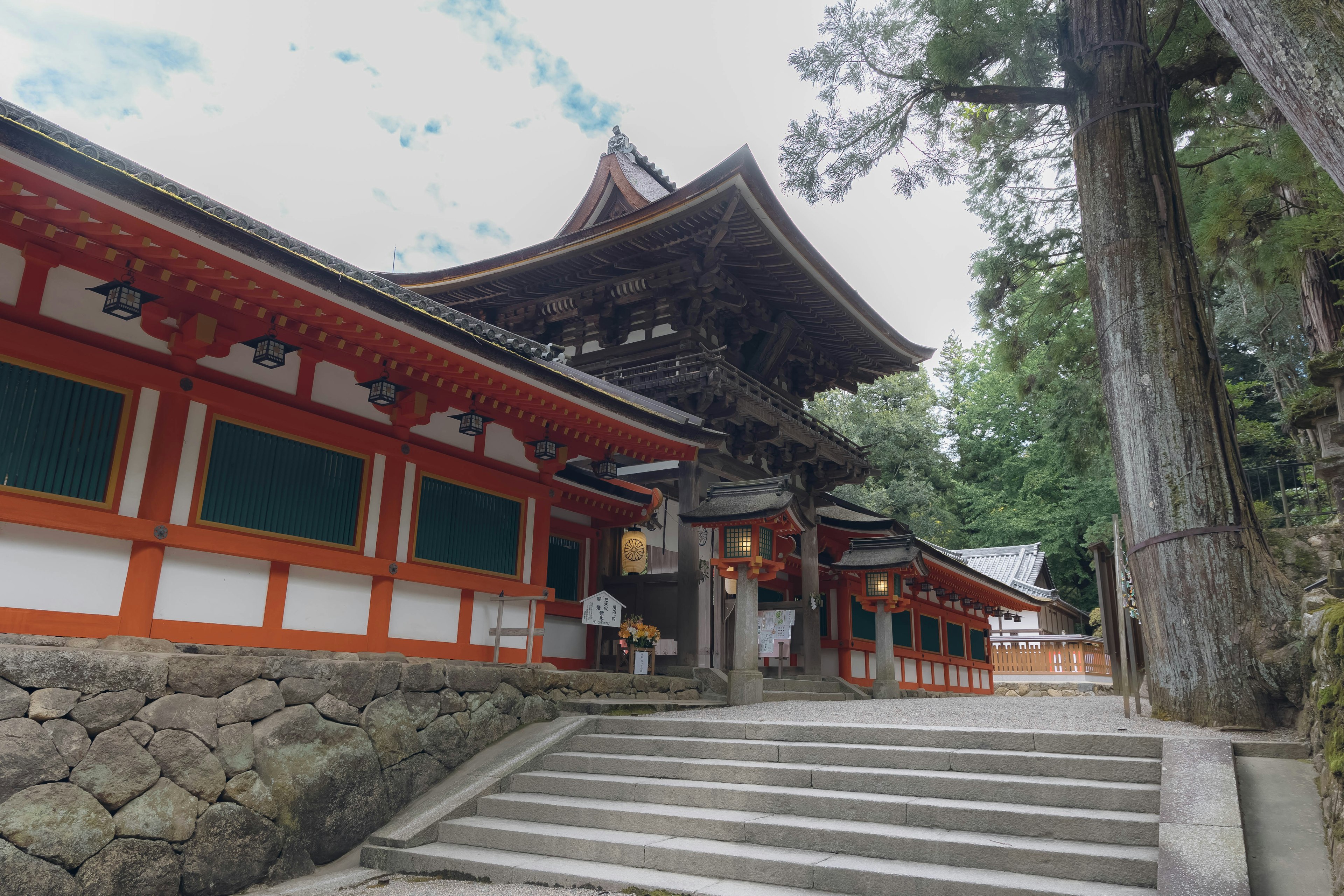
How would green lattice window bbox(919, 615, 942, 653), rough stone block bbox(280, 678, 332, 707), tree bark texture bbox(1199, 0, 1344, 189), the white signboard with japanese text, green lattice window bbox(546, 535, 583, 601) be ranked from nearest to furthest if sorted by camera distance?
tree bark texture bbox(1199, 0, 1344, 189), rough stone block bbox(280, 678, 332, 707), the white signboard with japanese text, green lattice window bbox(546, 535, 583, 601), green lattice window bbox(919, 615, 942, 653)

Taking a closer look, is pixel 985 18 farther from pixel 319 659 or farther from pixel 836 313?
pixel 319 659

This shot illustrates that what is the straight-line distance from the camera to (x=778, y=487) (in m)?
10.1

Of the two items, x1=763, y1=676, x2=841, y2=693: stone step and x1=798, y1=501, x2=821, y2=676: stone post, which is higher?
x1=798, y1=501, x2=821, y2=676: stone post

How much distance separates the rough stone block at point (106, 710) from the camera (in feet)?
15.2

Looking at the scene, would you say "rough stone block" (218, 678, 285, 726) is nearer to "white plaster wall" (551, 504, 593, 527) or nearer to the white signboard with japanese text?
the white signboard with japanese text

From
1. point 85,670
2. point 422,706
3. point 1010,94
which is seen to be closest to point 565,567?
point 422,706

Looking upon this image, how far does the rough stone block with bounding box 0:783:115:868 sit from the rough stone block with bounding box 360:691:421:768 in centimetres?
185

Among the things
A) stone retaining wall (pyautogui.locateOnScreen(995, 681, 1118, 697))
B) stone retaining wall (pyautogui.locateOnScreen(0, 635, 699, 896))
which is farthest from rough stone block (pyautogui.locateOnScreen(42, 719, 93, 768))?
stone retaining wall (pyautogui.locateOnScreen(995, 681, 1118, 697))

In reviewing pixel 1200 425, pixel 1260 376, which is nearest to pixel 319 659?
pixel 1200 425

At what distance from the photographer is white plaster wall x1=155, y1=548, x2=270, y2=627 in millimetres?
5945

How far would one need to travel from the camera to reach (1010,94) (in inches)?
334

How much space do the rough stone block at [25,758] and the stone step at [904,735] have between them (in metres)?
4.23

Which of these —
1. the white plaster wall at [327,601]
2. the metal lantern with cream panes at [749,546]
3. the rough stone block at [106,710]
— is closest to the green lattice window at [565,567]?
the metal lantern with cream panes at [749,546]

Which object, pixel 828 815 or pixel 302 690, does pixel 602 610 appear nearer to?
pixel 302 690
